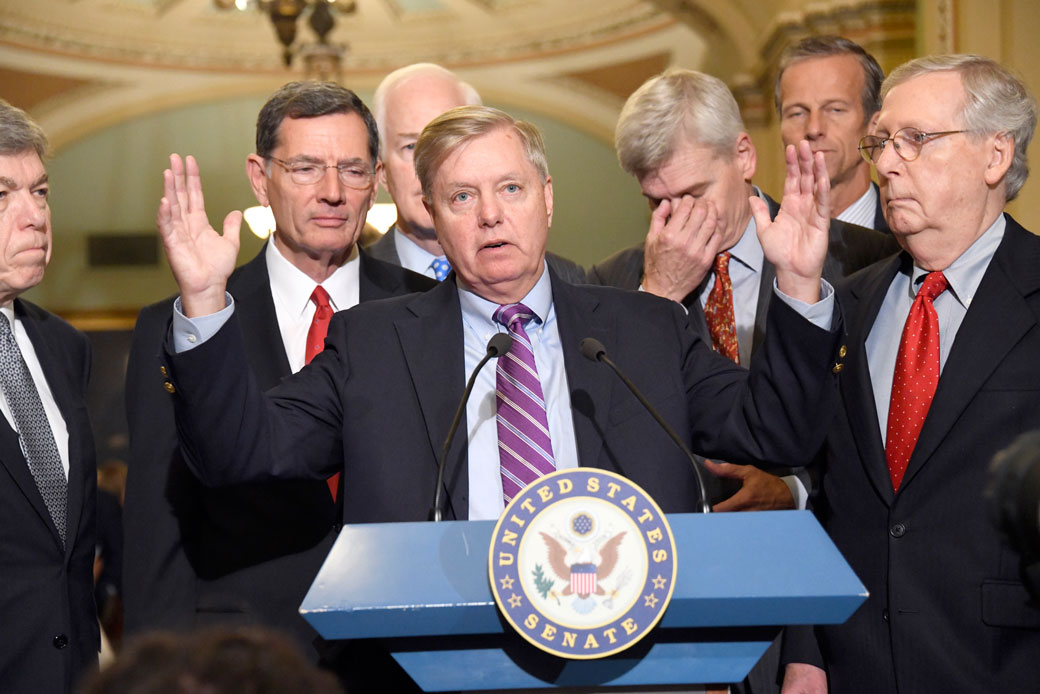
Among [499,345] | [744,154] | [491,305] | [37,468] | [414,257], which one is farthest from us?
[414,257]

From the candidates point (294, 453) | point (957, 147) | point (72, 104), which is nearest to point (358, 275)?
point (294, 453)

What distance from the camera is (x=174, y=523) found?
97.7 inches

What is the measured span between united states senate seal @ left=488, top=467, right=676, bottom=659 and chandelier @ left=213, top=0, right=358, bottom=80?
22.4 feet

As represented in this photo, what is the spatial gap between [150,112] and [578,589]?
32.9 ft

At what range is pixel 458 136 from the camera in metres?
2.20

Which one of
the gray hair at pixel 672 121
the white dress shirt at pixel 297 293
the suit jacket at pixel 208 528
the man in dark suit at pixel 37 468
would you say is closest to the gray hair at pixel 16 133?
the man in dark suit at pixel 37 468

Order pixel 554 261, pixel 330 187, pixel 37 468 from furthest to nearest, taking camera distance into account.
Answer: pixel 554 261, pixel 330 187, pixel 37 468

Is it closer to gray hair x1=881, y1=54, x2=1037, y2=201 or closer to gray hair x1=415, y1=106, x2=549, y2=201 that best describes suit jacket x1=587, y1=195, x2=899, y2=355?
gray hair x1=881, y1=54, x2=1037, y2=201

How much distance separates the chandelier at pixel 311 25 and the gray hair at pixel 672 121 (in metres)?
5.30

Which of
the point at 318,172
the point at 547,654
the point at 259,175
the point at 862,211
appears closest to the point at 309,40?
the point at 862,211

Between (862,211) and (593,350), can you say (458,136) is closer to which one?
(593,350)

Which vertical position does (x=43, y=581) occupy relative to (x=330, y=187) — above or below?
below

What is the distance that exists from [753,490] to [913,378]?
53 centimetres

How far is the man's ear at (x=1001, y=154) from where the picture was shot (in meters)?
2.33
